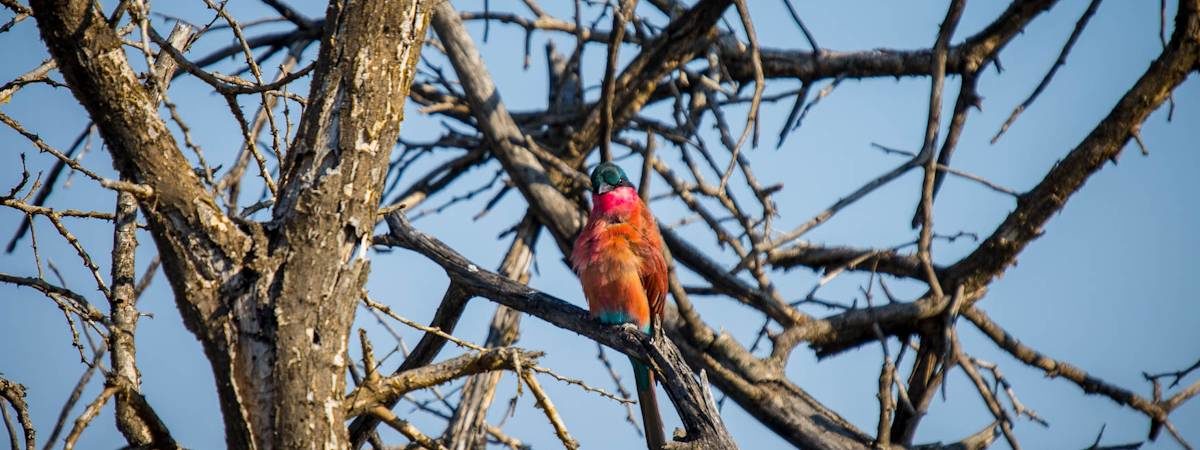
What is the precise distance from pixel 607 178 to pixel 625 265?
420 millimetres

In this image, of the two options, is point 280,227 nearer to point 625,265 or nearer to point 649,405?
point 625,265

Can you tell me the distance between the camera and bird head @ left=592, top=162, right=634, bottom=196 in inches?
183

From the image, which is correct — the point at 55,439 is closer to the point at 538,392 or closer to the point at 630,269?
the point at 538,392

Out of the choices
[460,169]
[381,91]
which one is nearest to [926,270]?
[460,169]

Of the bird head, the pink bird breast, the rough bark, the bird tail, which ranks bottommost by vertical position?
the rough bark

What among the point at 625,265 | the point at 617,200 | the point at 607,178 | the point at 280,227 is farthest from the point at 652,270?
the point at 280,227

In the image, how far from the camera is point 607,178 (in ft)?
15.3

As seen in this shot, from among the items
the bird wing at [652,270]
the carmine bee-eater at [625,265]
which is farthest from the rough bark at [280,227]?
the bird wing at [652,270]

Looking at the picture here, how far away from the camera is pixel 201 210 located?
8.38 ft

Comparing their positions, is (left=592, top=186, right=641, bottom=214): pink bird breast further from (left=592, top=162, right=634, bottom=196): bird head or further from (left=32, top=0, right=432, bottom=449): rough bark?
(left=32, top=0, right=432, bottom=449): rough bark

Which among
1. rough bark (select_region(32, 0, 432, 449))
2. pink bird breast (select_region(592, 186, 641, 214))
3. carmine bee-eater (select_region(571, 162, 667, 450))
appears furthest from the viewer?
pink bird breast (select_region(592, 186, 641, 214))

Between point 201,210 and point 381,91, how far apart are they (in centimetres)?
49

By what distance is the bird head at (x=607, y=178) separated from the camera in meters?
4.64

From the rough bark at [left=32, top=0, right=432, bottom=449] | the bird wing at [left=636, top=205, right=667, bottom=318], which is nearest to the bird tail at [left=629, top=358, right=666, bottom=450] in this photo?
the bird wing at [left=636, top=205, right=667, bottom=318]
